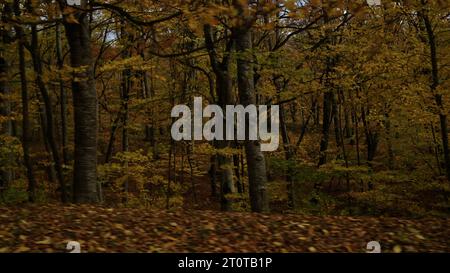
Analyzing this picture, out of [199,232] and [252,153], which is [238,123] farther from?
[199,232]

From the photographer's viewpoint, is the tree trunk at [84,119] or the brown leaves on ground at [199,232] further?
the tree trunk at [84,119]

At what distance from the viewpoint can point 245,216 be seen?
7656 millimetres

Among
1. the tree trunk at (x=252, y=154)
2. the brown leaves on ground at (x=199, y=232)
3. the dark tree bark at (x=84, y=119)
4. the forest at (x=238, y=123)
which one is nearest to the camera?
the brown leaves on ground at (x=199, y=232)

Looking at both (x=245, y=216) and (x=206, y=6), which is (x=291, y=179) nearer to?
(x=245, y=216)

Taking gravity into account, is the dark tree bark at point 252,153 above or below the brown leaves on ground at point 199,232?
above

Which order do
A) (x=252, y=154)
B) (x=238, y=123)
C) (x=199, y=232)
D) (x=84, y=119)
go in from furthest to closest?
(x=238, y=123) → (x=252, y=154) → (x=84, y=119) → (x=199, y=232)

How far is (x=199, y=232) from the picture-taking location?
645cm

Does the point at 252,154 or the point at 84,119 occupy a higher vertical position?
the point at 84,119

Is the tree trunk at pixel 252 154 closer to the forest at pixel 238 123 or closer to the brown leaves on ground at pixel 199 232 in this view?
the forest at pixel 238 123

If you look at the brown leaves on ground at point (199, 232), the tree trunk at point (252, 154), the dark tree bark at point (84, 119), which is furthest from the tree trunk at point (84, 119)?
the tree trunk at point (252, 154)

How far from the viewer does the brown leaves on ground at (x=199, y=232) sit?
18.6 feet

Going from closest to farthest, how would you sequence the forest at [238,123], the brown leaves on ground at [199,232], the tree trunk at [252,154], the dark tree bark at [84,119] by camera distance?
1. the brown leaves on ground at [199,232]
2. the forest at [238,123]
3. the dark tree bark at [84,119]
4. the tree trunk at [252,154]

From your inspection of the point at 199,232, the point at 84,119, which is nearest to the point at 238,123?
the point at 84,119
